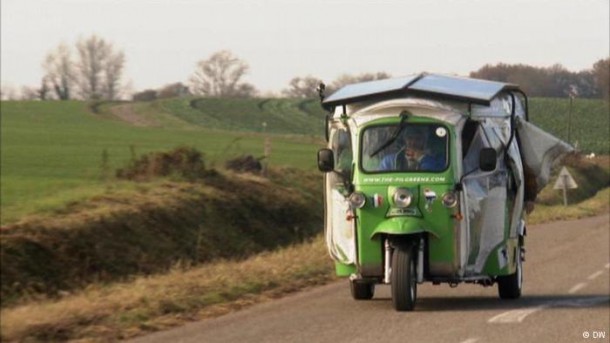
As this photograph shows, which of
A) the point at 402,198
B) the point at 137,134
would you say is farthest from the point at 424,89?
the point at 137,134

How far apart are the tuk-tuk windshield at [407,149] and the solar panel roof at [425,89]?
1.33 ft

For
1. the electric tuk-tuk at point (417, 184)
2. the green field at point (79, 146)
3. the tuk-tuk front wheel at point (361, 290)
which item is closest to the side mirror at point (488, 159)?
the electric tuk-tuk at point (417, 184)

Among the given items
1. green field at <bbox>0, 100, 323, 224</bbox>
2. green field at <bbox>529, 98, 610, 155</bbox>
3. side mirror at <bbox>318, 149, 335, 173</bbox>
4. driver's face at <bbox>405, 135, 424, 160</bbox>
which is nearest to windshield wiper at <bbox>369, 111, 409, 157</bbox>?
driver's face at <bbox>405, 135, 424, 160</bbox>

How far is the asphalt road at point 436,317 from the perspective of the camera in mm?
12211

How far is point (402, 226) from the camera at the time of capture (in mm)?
14586

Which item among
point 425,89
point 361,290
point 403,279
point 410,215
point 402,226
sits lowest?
point 361,290

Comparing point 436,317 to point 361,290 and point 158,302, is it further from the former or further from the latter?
point 158,302

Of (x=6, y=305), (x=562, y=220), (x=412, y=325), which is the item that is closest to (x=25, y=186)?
(x=6, y=305)

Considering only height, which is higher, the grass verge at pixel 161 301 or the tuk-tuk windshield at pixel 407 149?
the tuk-tuk windshield at pixel 407 149

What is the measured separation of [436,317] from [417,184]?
1766 mm

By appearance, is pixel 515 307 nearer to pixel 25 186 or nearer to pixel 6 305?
pixel 6 305

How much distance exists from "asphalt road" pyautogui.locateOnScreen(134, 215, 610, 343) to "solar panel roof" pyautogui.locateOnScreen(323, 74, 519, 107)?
2.50m

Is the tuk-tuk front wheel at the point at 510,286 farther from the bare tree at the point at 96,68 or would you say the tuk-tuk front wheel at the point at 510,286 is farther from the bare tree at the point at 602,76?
the bare tree at the point at 96,68

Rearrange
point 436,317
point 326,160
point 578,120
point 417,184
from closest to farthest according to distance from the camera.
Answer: point 436,317, point 417,184, point 326,160, point 578,120
